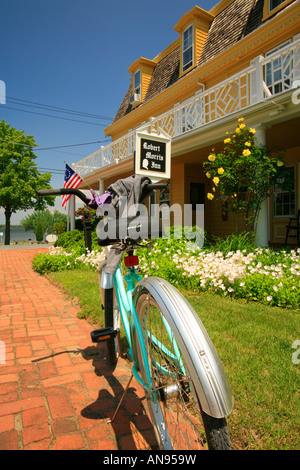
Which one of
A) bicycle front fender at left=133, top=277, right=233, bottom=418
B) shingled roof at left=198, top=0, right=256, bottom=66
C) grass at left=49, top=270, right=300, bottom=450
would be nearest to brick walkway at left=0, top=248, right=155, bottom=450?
grass at left=49, top=270, right=300, bottom=450

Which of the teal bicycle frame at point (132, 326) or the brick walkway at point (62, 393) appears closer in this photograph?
the teal bicycle frame at point (132, 326)

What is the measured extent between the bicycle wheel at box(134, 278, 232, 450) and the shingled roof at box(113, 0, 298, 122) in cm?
1073

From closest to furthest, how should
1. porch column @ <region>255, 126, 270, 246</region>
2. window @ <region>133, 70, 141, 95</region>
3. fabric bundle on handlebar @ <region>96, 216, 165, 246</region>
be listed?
1. fabric bundle on handlebar @ <region>96, 216, 165, 246</region>
2. porch column @ <region>255, 126, 270, 246</region>
3. window @ <region>133, 70, 141, 95</region>

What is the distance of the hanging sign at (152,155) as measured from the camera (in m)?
4.51

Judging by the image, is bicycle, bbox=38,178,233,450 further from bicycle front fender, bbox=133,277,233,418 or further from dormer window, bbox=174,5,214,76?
dormer window, bbox=174,5,214,76

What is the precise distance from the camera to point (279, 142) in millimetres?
8836

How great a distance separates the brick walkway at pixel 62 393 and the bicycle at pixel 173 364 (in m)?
0.41

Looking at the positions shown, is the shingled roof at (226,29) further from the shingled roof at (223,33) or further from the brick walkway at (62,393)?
the brick walkway at (62,393)

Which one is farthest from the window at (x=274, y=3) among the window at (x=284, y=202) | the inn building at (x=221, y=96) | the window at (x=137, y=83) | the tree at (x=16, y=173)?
the tree at (x=16, y=173)

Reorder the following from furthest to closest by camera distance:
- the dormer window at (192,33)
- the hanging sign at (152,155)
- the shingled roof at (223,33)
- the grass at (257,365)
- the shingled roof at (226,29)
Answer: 1. the dormer window at (192,33)
2. the shingled roof at (226,29)
3. the shingled roof at (223,33)
4. the hanging sign at (152,155)
5. the grass at (257,365)

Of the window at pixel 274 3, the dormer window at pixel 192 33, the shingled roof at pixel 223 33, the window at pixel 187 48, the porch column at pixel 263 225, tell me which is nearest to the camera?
the porch column at pixel 263 225

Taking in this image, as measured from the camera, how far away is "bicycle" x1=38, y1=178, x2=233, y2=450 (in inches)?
42.8

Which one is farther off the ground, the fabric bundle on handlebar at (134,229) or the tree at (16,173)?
the tree at (16,173)

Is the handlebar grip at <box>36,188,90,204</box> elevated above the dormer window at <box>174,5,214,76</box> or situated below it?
below
